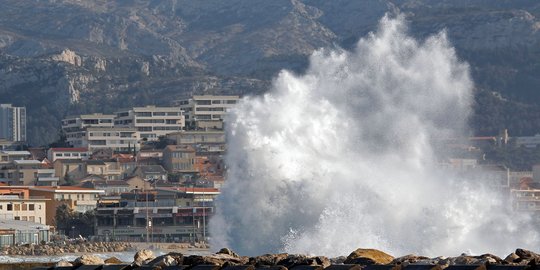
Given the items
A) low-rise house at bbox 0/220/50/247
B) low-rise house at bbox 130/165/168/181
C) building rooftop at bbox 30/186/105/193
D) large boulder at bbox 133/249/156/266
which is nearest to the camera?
large boulder at bbox 133/249/156/266

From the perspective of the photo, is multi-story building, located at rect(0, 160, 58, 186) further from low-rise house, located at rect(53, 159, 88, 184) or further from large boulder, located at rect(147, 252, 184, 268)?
large boulder, located at rect(147, 252, 184, 268)

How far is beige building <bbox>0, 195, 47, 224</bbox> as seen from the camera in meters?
131

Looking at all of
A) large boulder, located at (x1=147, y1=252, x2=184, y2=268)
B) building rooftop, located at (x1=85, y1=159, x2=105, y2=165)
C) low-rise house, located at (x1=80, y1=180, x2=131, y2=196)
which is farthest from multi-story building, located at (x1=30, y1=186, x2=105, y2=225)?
large boulder, located at (x1=147, y1=252, x2=184, y2=268)

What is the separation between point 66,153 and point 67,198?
4889 cm

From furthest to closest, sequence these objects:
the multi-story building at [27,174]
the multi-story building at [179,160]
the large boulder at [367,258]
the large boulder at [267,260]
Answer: the multi-story building at [179,160], the multi-story building at [27,174], the large boulder at [267,260], the large boulder at [367,258]

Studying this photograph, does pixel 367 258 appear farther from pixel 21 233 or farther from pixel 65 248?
pixel 21 233

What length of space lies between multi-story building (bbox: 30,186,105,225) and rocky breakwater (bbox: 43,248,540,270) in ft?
296

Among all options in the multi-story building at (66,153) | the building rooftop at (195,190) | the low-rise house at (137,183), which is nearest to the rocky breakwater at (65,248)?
the building rooftop at (195,190)

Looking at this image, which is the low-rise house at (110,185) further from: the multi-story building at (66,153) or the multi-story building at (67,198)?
the multi-story building at (66,153)

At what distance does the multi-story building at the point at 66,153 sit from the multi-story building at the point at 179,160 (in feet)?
28.6

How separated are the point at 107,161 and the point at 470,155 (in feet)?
120

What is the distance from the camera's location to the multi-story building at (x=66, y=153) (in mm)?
194625

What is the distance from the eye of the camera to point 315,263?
46312 millimetres

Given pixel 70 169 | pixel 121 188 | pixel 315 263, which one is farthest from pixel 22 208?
pixel 315 263
